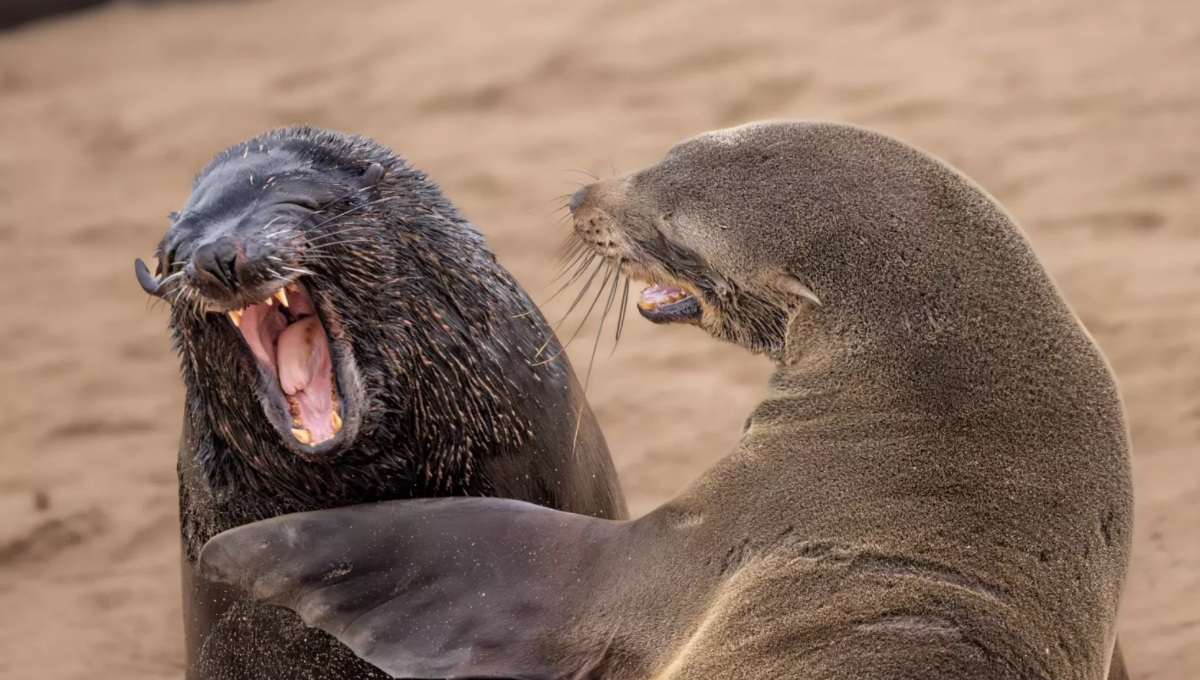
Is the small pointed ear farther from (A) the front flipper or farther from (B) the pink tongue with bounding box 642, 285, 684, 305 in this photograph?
(A) the front flipper

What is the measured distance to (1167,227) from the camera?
23.1 ft

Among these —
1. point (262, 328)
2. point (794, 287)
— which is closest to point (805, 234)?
point (794, 287)

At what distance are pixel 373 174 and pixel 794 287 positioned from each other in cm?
111

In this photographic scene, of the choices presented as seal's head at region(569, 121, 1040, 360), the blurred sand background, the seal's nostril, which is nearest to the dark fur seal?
the seal's nostril

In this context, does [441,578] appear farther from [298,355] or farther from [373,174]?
[373,174]

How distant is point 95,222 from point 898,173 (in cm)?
629

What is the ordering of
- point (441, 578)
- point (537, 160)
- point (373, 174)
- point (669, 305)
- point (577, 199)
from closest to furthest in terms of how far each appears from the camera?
point (441, 578)
point (669, 305)
point (577, 199)
point (373, 174)
point (537, 160)

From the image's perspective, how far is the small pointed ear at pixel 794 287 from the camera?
9.95ft

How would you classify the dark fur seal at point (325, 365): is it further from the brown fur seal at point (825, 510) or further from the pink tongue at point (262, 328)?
the brown fur seal at point (825, 510)

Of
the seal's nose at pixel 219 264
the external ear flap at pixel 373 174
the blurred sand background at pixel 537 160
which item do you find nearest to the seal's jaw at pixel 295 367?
the seal's nose at pixel 219 264

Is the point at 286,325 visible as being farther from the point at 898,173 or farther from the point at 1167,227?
the point at 1167,227

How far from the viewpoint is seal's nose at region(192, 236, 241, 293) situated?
319cm

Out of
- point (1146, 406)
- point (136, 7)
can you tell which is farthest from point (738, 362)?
point (136, 7)

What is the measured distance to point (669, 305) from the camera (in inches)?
129
